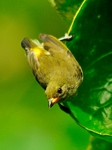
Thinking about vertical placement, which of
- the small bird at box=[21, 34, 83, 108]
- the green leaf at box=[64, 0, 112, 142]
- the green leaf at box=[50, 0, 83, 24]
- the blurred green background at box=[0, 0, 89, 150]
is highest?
the green leaf at box=[50, 0, 83, 24]

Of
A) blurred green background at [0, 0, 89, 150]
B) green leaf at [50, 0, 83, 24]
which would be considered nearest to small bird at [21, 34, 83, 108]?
blurred green background at [0, 0, 89, 150]

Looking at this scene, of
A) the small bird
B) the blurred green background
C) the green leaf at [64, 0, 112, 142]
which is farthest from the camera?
the blurred green background

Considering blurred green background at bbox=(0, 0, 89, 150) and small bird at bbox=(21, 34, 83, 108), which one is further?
blurred green background at bbox=(0, 0, 89, 150)

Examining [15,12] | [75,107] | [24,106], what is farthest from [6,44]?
[75,107]

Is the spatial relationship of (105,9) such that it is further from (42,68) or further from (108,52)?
(42,68)

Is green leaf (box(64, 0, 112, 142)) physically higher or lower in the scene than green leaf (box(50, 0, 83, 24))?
lower

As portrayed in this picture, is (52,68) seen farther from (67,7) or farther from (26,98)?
(67,7)

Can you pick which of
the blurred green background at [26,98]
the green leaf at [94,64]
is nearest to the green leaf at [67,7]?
the green leaf at [94,64]

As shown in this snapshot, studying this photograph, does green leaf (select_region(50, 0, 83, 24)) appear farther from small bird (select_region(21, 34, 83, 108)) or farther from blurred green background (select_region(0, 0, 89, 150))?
blurred green background (select_region(0, 0, 89, 150))
